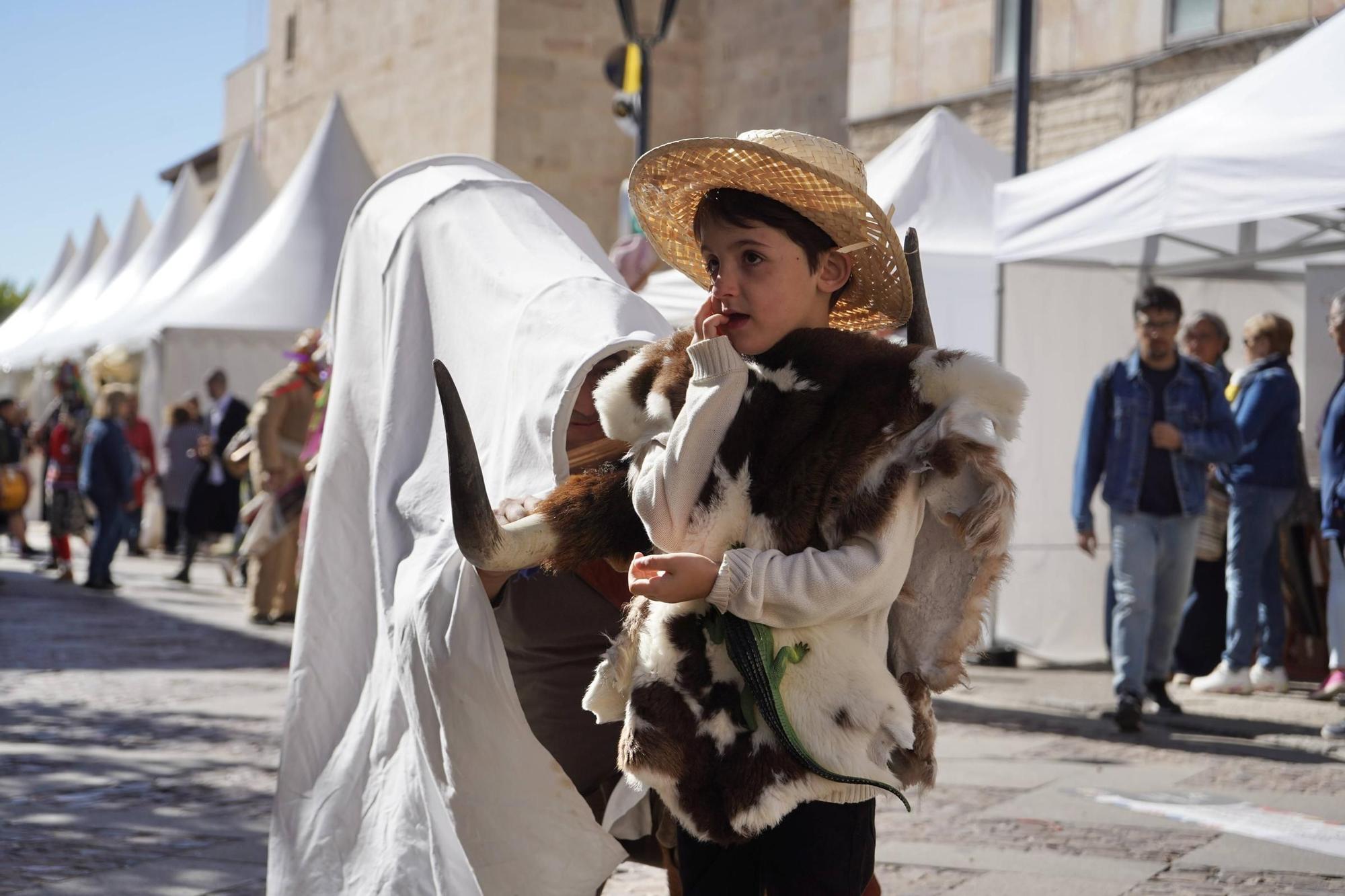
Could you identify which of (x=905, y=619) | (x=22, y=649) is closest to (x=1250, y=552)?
(x=905, y=619)

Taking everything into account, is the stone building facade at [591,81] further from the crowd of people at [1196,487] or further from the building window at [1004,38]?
the crowd of people at [1196,487]

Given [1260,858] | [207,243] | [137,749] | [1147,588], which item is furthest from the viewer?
[207,243]

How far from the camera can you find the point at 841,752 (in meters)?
2.42

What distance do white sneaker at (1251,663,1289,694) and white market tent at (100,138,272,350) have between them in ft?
Answer: 46.5

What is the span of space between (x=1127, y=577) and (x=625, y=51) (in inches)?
206

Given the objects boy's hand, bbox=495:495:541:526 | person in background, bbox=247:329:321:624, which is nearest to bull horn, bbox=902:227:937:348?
boy's hand, bbox=495:495:541:526

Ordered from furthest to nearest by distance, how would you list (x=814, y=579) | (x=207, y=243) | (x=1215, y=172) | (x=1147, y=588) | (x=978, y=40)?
(x=207, y=243) < (x=978, y=40) < (x=1147, y=588) < (x=1215, y=172) < (x=814, y=579)

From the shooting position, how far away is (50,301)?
30.8m

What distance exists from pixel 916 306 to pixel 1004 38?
14.3 metres

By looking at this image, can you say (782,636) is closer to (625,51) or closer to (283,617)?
(625,51)

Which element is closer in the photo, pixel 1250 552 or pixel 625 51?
pixel 1250 552

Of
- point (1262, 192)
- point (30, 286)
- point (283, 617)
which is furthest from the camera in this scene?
point (30, 286)

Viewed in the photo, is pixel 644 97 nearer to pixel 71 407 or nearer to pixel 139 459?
pixel 71 407

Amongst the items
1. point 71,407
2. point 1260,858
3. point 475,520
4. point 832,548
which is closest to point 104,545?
point 71,407
